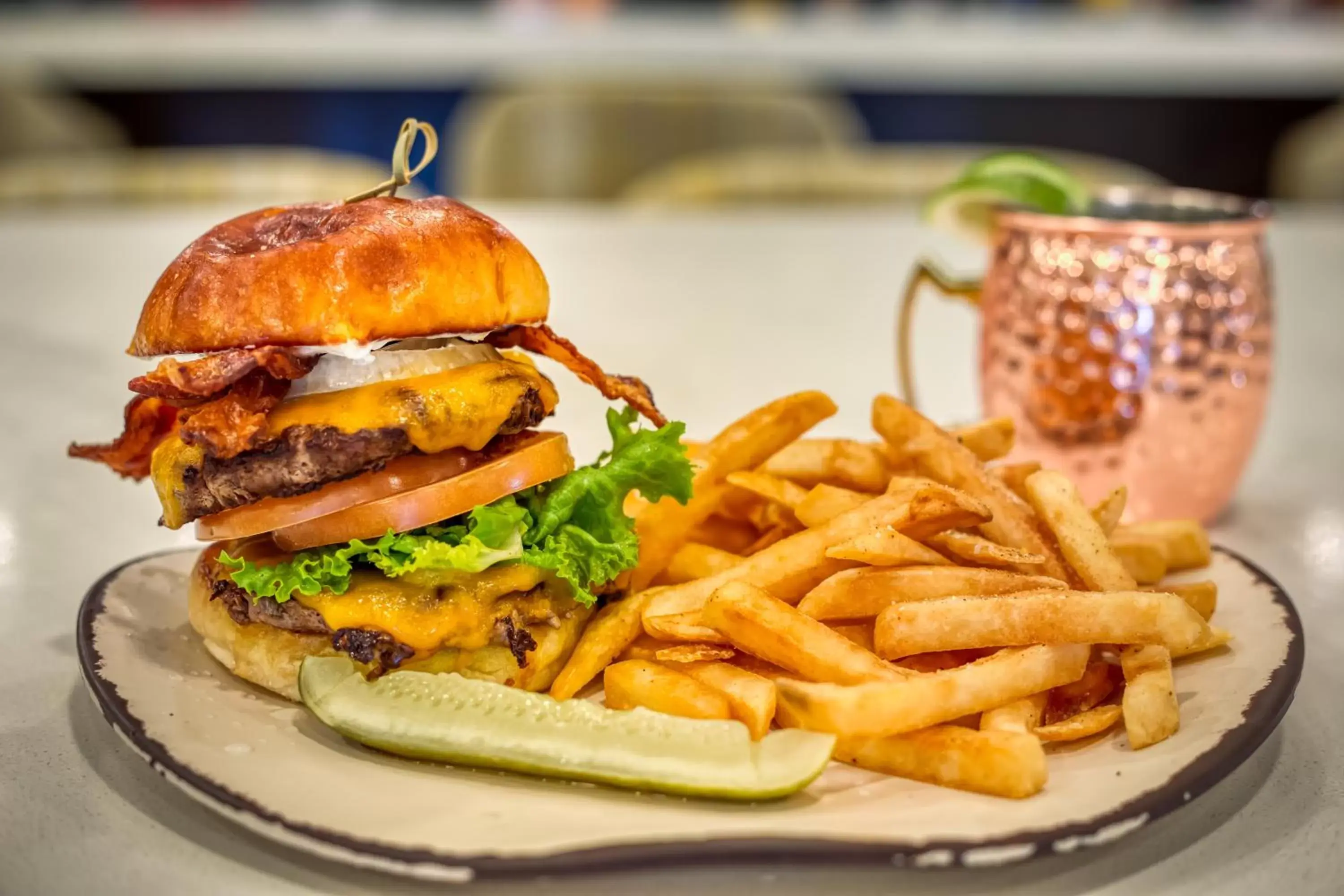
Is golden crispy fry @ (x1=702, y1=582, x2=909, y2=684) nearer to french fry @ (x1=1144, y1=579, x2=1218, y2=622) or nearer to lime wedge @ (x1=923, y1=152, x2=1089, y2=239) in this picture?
french fry @ (x1=1144, y1=579, x2=1218, y2=622)

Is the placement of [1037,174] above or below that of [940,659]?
above

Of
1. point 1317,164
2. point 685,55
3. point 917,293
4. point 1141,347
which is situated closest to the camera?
point 1141,347

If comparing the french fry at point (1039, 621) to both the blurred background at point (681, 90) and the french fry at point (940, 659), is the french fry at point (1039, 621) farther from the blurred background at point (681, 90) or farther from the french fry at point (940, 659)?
the blurred background at point (681, 90)

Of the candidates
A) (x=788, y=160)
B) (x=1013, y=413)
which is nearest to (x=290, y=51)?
(x=788, y=160)

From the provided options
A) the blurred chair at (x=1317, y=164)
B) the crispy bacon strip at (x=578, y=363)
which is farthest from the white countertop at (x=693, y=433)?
the blurred chair at (x=1317, y=164)

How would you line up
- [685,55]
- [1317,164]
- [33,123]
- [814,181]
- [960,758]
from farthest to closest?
[685,55], [33,123], [1317,164], [814,181], [960,758]

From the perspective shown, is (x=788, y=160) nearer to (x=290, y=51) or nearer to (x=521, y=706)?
(x=290, y=51)

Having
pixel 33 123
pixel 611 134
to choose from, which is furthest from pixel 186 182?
pixel 33 123

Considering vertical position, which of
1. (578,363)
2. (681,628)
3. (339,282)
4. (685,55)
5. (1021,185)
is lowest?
(681,628)

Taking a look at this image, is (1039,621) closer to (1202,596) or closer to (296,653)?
(1202,596)
